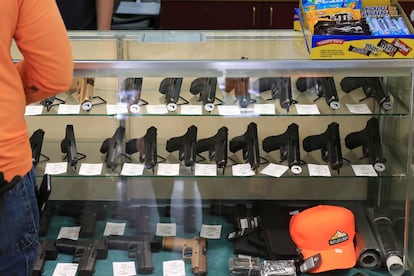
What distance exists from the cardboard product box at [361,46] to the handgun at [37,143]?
1.00 metres

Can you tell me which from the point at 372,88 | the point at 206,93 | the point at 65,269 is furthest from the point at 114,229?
the point at 372,88

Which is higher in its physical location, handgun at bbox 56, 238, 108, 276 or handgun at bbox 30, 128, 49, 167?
handgun at bbox 30, 128, 49, 167

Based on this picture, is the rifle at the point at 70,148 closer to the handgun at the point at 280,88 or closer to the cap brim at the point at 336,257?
the handgun at the point at 280,88

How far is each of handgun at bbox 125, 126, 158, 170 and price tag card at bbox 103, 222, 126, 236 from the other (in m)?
0.32

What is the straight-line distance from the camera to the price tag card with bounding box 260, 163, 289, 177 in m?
2.33

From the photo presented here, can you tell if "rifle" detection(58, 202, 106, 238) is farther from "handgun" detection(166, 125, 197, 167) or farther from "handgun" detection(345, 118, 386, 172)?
"handgun" detection(345, 118, 386, 172)

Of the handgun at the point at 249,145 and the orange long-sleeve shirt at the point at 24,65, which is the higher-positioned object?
the orange long-sleeve shirt at the point at 24,65

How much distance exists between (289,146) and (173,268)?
23.3 inches

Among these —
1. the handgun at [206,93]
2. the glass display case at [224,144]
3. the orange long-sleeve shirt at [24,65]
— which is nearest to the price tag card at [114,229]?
the glass display case at [224,144]

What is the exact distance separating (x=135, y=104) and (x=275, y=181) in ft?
2.11

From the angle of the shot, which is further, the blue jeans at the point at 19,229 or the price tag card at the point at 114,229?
the price tag card at the point at 114,229

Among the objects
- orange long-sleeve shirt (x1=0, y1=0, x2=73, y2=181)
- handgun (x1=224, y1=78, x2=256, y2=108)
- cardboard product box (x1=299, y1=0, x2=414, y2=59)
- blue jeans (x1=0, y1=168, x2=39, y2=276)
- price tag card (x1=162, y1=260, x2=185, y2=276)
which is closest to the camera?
orange long-sleeve shirt (x1=0, y1=0, x2=73, y2=181)

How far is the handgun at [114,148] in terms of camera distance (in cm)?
237

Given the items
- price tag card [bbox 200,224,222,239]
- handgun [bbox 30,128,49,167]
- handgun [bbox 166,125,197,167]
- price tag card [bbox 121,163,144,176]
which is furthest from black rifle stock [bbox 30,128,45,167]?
price tag card [bbox 200,224,222,239]
